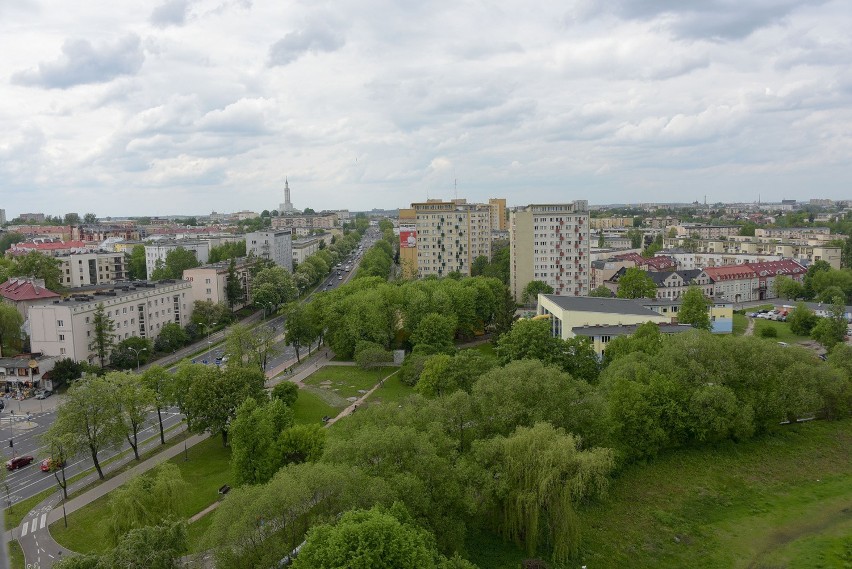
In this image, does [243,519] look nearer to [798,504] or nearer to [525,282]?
[798,504]

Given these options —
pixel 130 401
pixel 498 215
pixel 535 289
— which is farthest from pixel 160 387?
pixel 498 215

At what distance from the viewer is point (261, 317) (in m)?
81.9

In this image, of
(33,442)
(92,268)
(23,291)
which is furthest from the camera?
(92,268)

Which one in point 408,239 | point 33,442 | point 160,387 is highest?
point 408,239

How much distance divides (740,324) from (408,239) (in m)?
53.0

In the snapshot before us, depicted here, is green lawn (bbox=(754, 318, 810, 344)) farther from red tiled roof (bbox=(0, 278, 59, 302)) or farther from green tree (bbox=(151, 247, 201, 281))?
green tree (bbox=(151, 247, 201, 281))

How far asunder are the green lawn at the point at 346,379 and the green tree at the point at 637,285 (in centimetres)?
3690

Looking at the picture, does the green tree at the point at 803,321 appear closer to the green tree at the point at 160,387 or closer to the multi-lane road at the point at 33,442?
the multi-lane road at the point at 33,442

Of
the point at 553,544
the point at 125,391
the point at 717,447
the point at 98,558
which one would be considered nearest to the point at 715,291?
the point at 717,447

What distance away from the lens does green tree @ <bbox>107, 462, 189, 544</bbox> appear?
23406 millimetres

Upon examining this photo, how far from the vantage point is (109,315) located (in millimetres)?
57750

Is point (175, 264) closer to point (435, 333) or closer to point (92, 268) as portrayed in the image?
point (92, 268)

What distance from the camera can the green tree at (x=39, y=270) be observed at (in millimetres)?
79438

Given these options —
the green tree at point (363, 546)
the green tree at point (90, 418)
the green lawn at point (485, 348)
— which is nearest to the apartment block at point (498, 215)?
the green lawn at point (485, 348)
